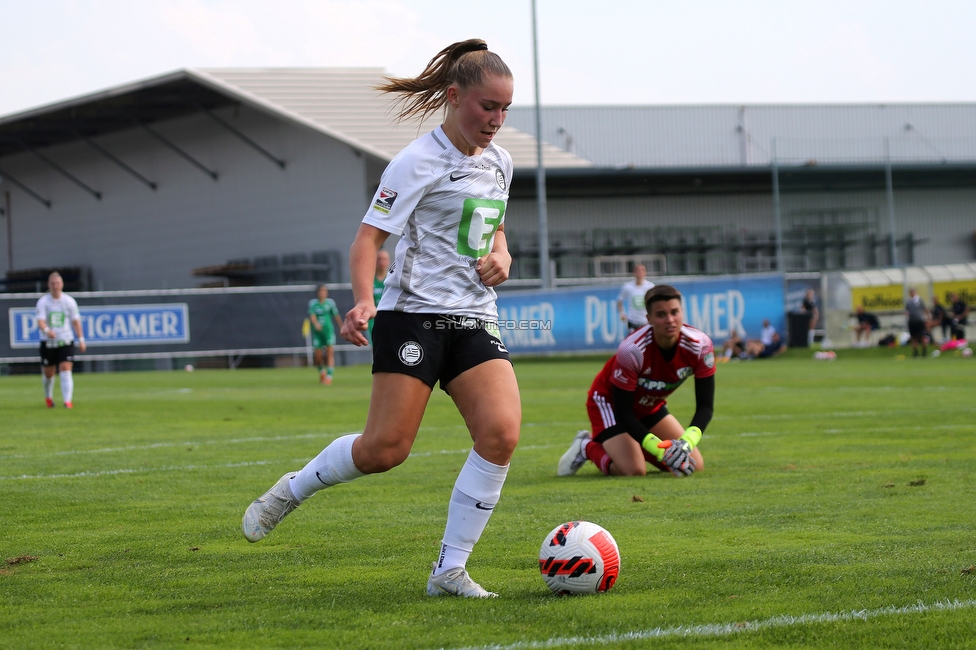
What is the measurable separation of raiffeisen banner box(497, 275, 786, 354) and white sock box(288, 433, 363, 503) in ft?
79.8

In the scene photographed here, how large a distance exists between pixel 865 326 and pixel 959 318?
2440 millimetres

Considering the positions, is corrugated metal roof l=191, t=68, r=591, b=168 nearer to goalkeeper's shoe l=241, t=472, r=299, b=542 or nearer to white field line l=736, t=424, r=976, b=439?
white field line l=736, t=424, r=976, b=439

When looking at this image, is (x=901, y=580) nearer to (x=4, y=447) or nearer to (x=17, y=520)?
(x=17, y=520)

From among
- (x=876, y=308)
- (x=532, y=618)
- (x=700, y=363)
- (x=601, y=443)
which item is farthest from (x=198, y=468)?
(x=876, y=308)

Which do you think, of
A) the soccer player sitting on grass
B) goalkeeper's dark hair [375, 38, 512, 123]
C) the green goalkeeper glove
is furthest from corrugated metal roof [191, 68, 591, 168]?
goalkeeper's dark hair [375, 38, 512, 123]

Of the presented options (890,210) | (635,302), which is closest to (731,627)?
(635,302)

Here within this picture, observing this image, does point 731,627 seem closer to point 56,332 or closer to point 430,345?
point 430,345

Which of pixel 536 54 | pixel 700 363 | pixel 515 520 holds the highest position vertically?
pixel 536 54

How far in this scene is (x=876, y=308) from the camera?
32125 mm

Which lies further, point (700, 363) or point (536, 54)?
point (536, 54)

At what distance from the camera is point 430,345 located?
4.38m

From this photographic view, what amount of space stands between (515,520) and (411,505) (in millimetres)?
877

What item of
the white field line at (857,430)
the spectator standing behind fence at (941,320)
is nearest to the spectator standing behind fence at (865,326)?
the spectator standing behind fence at (941,320)

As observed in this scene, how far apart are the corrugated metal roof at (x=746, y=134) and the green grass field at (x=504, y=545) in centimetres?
3800
